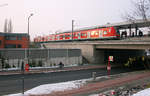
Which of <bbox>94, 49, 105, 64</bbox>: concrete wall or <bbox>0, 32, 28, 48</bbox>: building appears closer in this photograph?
<bbox>94, 49, 105, 64</bbox>: concrete wall

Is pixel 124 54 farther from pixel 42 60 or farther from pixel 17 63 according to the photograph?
pixel 17 63

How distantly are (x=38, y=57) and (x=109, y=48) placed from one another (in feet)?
48.7

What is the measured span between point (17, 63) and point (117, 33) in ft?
71.2

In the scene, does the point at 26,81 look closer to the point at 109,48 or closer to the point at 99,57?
the point at 109,48

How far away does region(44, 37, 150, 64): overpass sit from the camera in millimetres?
26438

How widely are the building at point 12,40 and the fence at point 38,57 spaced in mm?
27708

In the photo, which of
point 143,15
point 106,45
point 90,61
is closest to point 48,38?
point 90,61

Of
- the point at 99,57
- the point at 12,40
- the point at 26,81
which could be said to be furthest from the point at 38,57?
the point at 12,40

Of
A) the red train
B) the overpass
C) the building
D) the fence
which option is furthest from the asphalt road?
the building

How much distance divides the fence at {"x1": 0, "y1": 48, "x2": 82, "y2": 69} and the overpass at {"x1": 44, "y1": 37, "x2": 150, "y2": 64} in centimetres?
304

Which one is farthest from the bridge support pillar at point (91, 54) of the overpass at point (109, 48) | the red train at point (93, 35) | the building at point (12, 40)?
the building at point (12, 40)

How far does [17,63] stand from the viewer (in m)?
25.8

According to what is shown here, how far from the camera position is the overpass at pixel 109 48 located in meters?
26.4

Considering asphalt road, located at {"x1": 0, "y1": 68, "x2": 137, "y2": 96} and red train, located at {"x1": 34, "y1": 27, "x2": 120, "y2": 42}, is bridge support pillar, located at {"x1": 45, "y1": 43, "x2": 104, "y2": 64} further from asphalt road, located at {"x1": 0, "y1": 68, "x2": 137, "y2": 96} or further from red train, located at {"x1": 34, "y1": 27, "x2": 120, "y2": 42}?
asphalt road, located at {"x1": 0, "y1": 68, "x2": 137, "y2": 96}
